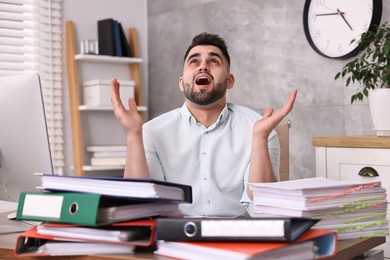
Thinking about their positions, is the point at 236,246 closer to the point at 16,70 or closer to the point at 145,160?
the point at 145,160

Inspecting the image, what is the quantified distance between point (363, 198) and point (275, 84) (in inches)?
91.0

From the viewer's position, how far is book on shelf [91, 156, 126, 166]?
3885 millimetres

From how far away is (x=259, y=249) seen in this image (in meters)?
0.95

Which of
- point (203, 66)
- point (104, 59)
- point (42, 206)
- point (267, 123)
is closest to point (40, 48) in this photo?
point (104, 59)

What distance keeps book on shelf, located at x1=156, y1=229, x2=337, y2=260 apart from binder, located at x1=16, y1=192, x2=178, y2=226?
87 millimetres

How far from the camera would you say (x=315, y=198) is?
117 centimetres

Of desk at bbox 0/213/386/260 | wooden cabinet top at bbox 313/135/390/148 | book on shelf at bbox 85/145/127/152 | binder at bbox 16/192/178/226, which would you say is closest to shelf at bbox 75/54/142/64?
book on shelf at bbox 85/145/127/152

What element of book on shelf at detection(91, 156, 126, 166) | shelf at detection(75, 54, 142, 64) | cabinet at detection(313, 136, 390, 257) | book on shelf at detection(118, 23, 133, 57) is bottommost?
book on shelf at detection(91, 156, 126, 166)

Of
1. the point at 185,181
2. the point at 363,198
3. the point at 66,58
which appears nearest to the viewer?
the point at 363,198

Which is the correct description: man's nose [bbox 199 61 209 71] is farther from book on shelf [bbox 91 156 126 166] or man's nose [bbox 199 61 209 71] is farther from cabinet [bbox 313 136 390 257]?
book on shelf [bbox 91 156 126 166]

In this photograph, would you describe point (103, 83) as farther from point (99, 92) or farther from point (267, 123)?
point (267, 123)

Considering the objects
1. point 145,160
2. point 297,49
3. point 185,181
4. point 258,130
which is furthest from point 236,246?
point 297,49

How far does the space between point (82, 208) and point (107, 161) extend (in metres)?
2.85

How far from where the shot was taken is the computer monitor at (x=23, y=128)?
5.23 ft
